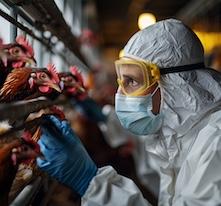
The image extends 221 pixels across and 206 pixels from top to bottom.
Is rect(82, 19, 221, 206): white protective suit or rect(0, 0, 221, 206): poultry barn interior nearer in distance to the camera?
rect(0, 0, 221, 206): poultry barn interior

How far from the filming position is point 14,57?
1.19m

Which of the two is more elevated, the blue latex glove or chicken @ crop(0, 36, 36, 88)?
chicken @ crop(0, 36, 36, 88)

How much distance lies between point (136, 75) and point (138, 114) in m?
0.15

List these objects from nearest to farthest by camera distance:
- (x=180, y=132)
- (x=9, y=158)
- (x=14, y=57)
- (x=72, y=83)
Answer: (x=9, y=158) < (x=14, y=57) < (x=180, y=132) < (x=72, y=83)

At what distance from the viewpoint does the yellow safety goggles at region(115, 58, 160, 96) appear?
61.8 inches

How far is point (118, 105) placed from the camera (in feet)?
5.50

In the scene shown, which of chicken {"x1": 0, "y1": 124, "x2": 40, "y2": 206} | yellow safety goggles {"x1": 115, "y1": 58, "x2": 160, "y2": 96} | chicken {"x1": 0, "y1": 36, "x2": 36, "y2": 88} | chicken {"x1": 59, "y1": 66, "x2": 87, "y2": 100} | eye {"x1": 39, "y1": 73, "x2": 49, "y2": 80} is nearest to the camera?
chicken {"x1": 0, "y1": 124, "x2": 40, "y2": 206}

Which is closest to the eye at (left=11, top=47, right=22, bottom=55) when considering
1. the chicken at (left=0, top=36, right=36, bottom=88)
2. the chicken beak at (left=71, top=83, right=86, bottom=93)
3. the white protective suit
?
the chicken at (left=0, top=36, right=36, bottom=88)

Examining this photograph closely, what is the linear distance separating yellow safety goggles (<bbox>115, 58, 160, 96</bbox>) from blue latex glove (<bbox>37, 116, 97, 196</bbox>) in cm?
36

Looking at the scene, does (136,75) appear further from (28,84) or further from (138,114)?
(28,84)

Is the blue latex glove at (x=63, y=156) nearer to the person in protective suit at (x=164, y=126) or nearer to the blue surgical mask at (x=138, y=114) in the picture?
the person in protective suit at (x=164, y=126)

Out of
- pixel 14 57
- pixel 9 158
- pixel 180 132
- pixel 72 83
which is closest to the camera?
pixel 9 158

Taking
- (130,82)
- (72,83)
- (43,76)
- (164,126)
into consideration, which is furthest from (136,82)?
(43,76)

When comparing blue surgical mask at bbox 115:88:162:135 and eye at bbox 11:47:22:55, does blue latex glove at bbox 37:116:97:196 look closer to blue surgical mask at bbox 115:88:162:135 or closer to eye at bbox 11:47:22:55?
eye at bbox 11:47:22:55
